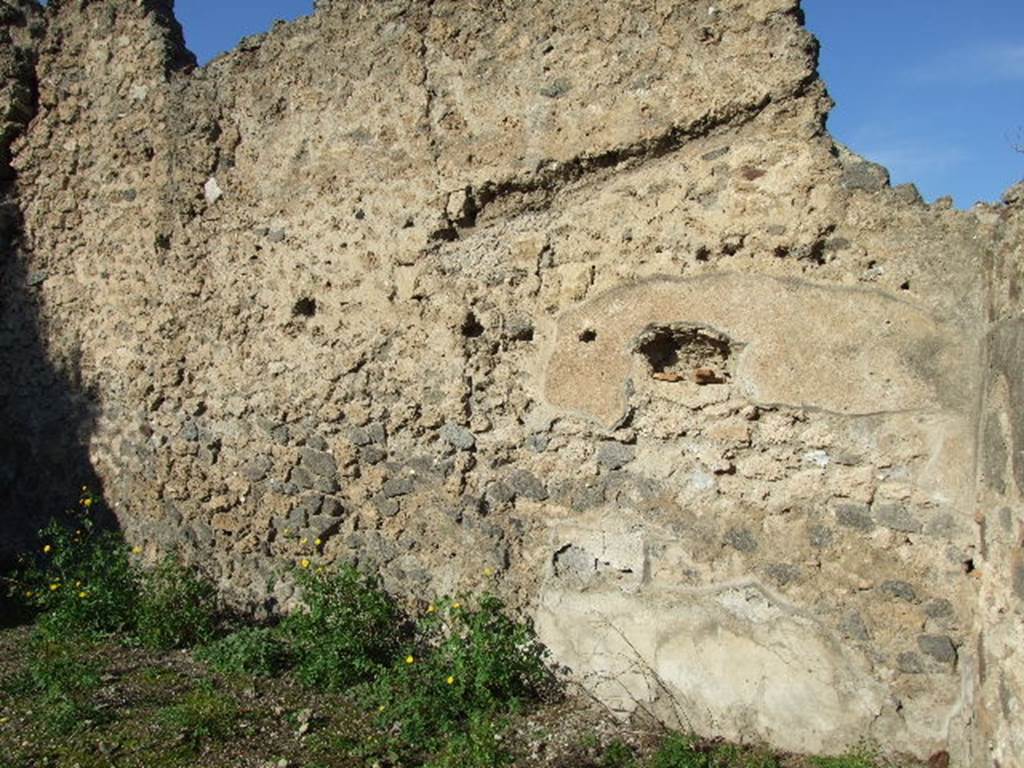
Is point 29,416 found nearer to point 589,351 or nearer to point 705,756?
point 589,351

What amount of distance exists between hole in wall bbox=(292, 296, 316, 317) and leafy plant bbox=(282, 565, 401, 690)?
4.05 ft

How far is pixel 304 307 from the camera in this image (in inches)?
178

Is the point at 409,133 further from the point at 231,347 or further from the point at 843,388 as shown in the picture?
the point at 843,388

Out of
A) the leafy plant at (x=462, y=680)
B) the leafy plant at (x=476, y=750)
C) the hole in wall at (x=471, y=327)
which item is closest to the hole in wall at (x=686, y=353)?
the hole in wall at (x=471, y=327)

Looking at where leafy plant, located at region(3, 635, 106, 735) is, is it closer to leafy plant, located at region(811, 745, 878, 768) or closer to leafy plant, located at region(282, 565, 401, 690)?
leafy plant, located at region(282, 565, 401, 690)

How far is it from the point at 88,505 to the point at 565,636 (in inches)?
109

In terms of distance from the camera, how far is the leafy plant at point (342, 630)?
398 cm

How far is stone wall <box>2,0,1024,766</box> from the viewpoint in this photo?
3.21m

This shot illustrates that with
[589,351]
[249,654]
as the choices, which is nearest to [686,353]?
[589,351]

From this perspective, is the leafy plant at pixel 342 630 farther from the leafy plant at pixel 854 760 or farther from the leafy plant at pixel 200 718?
the leafy plant at pixel 854 760

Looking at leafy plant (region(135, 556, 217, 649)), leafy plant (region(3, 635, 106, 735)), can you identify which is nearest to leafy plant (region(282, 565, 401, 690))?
leafy plant (region(135, 556, 217, 649))

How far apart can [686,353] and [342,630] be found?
1892 millimetres

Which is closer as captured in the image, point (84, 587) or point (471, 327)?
point (471, 327)

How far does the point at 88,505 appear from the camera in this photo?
5.00m
